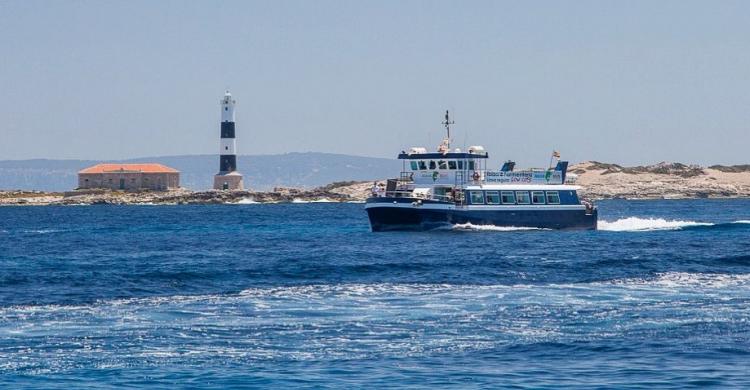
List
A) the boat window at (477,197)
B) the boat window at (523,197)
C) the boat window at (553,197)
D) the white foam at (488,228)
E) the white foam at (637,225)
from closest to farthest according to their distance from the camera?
1. the white foam at (488,228)
2. the boat window at (477,197)
3. the boat window at (523,197)
4. the boat window at (553,197)
5. the white foam at (637,225)

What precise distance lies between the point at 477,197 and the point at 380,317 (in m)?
42.3

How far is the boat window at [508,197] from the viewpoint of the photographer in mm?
75000

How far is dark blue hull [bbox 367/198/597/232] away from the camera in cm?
7275

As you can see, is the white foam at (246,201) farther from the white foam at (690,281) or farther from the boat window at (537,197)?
the white foam at (690,281)

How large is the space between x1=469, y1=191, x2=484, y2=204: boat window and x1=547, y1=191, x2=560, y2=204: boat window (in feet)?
15.1

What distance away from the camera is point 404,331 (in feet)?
98.3

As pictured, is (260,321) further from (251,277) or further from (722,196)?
(722,196)

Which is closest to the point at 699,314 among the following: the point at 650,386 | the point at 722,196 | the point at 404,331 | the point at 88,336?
the point at 404,331

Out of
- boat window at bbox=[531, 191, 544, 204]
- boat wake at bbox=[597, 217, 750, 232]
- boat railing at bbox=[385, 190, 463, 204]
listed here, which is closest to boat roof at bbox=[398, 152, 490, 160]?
boat railing at bbox=[385, 190, 463, 204]

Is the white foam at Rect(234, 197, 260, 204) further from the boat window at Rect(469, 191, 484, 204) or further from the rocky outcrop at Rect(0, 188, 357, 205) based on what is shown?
the boat window at Rect(469, 191, 484, 204)

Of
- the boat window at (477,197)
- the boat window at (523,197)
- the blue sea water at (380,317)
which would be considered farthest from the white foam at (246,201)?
the blue sea water at (380,317)

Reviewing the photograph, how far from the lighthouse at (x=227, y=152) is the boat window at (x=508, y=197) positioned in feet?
347

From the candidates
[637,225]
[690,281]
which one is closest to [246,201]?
[637,225]

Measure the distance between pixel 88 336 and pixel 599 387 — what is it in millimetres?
12514
